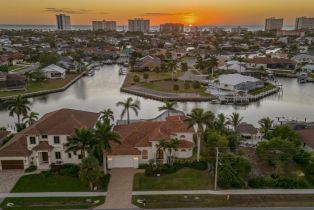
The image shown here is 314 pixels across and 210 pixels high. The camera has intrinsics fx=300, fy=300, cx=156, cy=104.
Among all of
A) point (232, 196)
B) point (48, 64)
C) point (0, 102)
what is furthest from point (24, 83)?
point (232, 196)

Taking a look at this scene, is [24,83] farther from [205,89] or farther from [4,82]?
[205,89]

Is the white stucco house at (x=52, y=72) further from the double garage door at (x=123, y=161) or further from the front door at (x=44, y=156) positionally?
the double garage door at (x=123, y=161)

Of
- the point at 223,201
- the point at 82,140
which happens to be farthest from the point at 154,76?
the point at 223,201

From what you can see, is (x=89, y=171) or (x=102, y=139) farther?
(x=102, y=139)

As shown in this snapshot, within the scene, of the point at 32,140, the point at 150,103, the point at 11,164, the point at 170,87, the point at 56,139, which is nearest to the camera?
the point at 11,164

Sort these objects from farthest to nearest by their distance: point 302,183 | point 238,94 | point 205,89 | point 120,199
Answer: point 205,89 < point 238,94 < point 302,183 < point 120,199

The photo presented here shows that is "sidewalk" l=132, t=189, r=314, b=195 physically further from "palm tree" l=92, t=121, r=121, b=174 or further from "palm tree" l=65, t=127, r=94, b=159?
"palm tree" l=65, t=127, r=94, b=159

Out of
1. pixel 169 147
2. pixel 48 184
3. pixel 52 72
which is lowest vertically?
pixel 48 184

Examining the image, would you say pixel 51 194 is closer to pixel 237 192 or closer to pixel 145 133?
pixel 145 133

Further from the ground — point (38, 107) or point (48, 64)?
point (48, 64)
